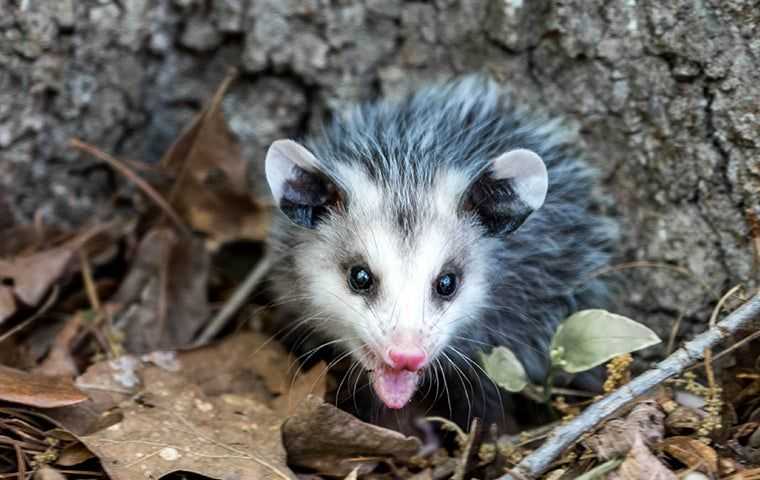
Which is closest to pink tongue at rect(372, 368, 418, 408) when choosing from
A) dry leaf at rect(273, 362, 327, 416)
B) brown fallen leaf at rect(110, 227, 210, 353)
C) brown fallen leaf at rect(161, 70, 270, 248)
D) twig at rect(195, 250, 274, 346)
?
dry leaf at rect(273, 362, 327, 416)

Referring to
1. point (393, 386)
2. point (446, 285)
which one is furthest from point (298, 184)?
point (393, 386)

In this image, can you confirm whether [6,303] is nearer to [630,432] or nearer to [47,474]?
[47,474]

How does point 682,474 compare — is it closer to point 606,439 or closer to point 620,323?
point 606,439

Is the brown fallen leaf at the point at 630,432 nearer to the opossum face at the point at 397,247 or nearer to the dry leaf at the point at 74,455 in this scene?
the opossum face at the point at 397,247

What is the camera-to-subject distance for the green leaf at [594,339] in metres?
2.20

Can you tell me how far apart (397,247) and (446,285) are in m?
0.15

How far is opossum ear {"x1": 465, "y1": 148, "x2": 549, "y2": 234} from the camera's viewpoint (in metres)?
2.23

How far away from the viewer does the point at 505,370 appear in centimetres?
237

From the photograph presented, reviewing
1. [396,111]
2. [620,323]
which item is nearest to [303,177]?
[396,111]

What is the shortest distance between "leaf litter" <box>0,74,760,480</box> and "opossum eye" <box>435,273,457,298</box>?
32cm

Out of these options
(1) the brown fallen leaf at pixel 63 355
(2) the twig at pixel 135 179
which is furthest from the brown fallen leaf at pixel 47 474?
(2) the twig at pixel 135 179

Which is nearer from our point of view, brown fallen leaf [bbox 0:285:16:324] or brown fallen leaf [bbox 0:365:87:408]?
brown fallen leaf [bbox 0:365:87:408]

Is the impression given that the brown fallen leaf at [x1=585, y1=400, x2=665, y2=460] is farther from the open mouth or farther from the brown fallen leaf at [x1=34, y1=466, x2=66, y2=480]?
Result: the brown fallen leaf at [x1=34, y1=466, x2=66, y2=480]

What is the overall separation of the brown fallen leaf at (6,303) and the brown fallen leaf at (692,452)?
66.5 inches
